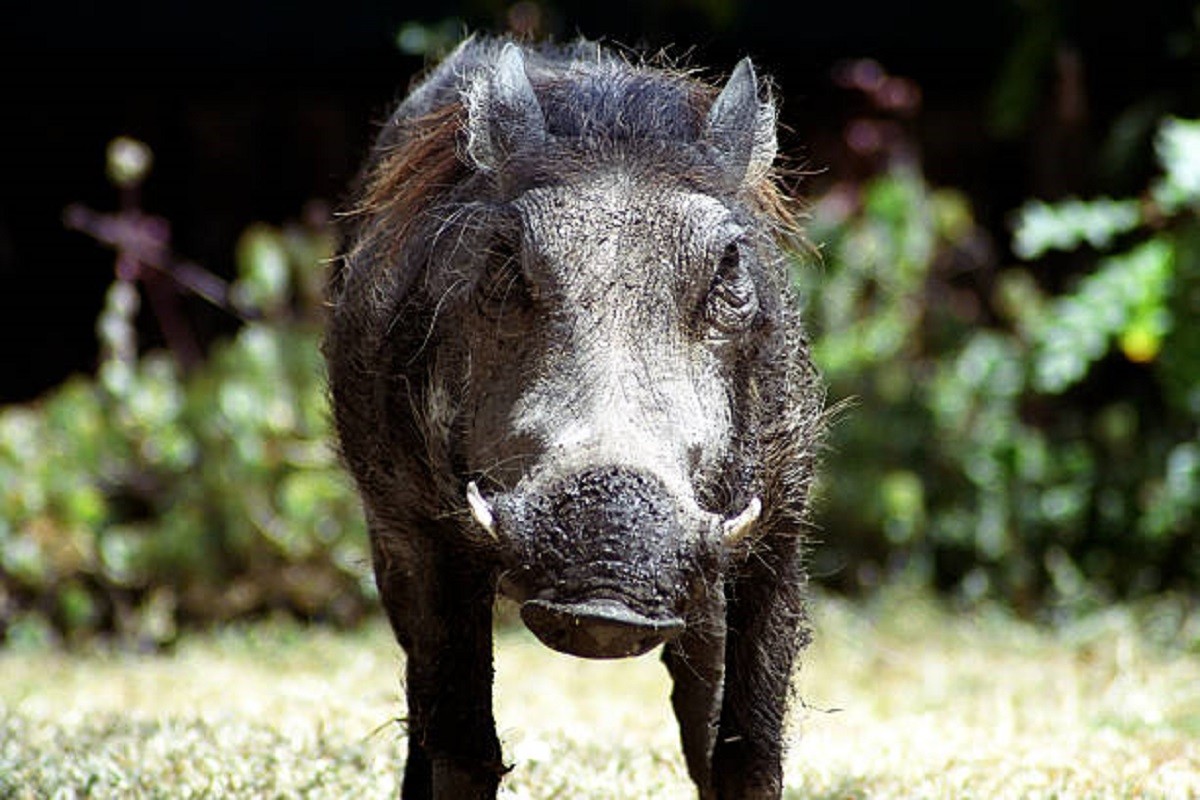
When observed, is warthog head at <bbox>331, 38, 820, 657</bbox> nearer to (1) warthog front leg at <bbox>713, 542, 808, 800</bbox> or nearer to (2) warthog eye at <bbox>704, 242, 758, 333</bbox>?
(2) warthog eye at <bbox>704, 242, 758, 333</bbox>

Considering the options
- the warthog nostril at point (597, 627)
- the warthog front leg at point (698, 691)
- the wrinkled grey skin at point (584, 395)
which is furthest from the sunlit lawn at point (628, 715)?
the warthog nostril at point (597, 627)

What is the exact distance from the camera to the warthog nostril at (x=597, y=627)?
258 cm

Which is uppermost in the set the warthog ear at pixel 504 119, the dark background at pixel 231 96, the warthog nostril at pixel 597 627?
the dark background at pixel 231 96

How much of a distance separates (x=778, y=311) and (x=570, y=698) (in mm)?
2864

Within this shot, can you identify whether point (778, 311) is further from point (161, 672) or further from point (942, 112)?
point (942, 112)

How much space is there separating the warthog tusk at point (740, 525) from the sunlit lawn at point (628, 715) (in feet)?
2.49

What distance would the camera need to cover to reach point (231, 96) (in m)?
9.34

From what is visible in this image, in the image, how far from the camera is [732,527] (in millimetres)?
2861

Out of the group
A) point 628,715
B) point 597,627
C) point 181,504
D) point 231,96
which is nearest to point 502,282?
point 597,627

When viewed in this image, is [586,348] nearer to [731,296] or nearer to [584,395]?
[584,395]

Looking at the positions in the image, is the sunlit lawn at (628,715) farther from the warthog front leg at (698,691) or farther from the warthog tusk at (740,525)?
the warthog tusk at (740,525)

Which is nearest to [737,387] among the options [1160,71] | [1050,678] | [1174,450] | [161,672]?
[1050,678]

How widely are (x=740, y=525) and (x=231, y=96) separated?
7011 mm

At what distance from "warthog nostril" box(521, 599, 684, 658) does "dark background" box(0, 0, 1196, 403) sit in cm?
633
